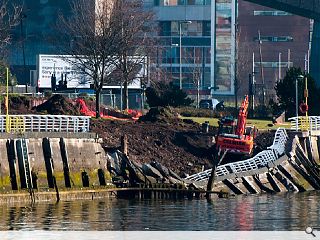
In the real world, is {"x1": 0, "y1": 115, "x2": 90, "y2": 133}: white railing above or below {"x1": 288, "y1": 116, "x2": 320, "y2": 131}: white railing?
above

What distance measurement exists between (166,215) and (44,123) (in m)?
14.5

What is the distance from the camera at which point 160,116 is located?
394 ft

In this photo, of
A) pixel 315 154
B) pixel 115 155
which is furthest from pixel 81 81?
pixel 115 155

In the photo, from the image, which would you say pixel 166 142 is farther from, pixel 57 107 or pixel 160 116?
pixel 57 107

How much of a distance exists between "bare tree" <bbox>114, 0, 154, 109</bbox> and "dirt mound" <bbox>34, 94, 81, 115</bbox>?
12017 millimetres

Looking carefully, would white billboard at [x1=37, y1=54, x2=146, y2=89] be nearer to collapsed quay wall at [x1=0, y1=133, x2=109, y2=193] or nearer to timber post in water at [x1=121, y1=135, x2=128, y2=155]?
timber post in water at [x1=121, y1=135, x2=128, y2=155]

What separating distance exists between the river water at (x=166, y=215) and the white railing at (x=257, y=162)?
18.3 ft

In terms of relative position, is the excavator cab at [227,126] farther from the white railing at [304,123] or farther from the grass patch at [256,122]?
the grass patch at [256,122]

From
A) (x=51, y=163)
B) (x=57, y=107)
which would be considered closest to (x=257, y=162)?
(x=57, y=107)

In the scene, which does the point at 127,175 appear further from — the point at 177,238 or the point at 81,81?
the point at 81,81

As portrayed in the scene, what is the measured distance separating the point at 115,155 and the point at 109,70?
32.4 meters

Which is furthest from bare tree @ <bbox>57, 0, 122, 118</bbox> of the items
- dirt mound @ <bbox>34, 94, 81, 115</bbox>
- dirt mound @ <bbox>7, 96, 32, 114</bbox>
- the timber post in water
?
the timber post in water

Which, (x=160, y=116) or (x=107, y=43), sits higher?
(x=107, y=43)

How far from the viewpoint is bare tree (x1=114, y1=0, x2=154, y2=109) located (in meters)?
133
